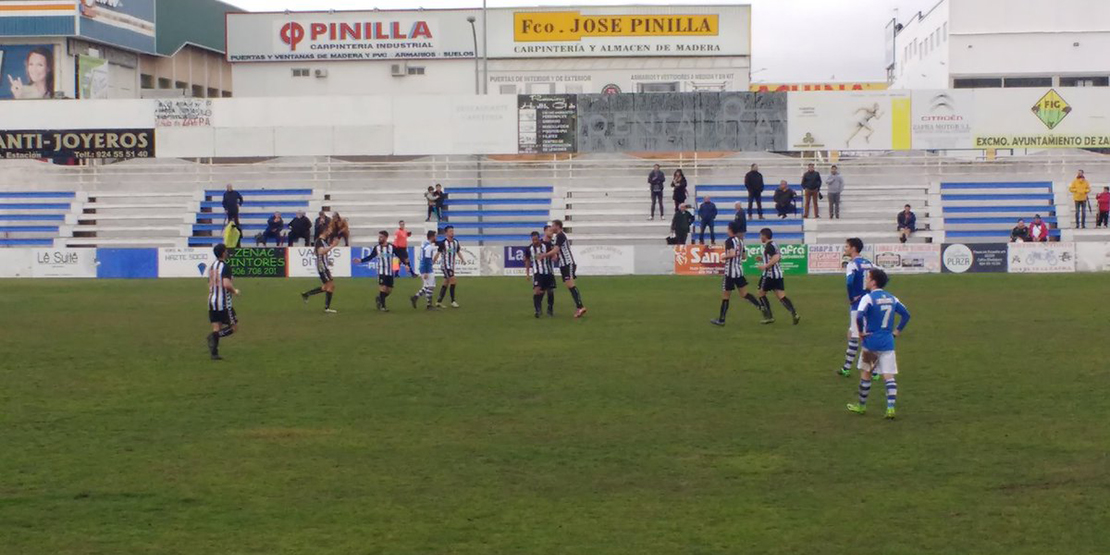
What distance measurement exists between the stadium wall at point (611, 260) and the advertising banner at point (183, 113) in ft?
27.5

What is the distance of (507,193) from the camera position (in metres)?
46.1

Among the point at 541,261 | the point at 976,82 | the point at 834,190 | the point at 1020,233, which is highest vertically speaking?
the point at 976,82

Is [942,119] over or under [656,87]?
under

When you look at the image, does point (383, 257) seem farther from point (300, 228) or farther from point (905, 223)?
point (905, 223)

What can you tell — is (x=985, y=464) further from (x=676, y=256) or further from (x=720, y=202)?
(x=720, y=202)

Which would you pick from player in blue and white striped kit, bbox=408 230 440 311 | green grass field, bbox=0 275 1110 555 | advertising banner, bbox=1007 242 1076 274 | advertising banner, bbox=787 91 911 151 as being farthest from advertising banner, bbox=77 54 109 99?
advertising banner, bbox=1007 242 1076 274

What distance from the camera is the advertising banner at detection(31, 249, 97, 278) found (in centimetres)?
4078

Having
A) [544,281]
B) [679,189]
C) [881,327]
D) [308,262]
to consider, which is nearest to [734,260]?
[544,281]

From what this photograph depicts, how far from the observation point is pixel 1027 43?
62781 mm

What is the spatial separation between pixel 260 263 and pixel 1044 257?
23.2 m

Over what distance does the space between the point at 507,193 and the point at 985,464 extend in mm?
35871

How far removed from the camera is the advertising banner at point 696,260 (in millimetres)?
39656

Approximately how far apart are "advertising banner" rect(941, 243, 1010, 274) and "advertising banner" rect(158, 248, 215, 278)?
873 inches

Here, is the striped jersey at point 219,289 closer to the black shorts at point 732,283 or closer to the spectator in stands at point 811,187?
the black shorts at point 732,283
